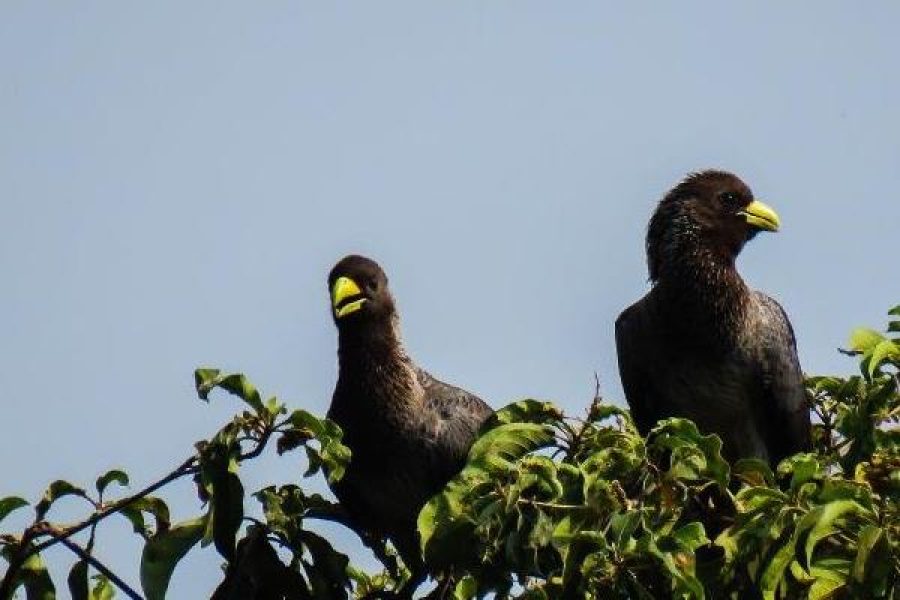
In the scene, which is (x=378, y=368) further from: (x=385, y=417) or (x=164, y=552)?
(x=164, y=552)

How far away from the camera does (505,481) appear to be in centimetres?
630

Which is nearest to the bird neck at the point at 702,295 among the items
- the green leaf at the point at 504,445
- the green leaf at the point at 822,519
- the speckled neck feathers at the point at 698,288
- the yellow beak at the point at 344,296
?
the speckled neck feathers at the point at 698,288

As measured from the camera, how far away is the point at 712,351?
28.9 ft

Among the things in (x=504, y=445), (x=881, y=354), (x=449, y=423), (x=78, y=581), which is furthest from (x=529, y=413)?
(x=449, y=423)

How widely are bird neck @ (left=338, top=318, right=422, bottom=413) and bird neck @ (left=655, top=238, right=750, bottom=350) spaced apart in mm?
1225

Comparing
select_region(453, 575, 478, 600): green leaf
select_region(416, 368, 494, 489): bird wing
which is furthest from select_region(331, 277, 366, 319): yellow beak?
select_region(453, 575, 478, 600): green leaf

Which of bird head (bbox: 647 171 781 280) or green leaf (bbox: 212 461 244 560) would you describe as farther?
bird head (bbox: 647 171 781 280)

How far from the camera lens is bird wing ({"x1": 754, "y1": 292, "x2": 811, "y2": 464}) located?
871 cm

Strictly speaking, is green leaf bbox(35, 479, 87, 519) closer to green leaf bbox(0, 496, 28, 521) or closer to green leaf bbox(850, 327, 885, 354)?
green leaf bbox(0, 496, 28, 521)

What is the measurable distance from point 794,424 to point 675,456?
2.69 metres

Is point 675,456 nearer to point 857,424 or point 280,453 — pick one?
point 857,424

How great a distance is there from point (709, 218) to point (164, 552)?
358 cm

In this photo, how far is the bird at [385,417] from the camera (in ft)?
28.7

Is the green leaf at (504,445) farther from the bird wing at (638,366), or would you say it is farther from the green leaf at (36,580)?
the bird wing at (638,366)
